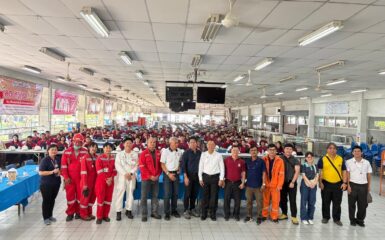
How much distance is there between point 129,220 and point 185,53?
445cm

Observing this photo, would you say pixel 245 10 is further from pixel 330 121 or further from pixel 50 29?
pixel 330 121

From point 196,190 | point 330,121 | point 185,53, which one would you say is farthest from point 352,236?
point 330,121

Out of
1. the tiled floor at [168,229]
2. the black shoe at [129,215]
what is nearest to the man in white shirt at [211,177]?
the tiled floor at [168,229]

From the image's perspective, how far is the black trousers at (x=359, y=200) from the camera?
5.07 meters

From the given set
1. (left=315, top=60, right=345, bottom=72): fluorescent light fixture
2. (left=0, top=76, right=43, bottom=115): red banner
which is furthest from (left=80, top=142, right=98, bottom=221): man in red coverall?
(left=0, top=76, right=43, bottom=115): red banner

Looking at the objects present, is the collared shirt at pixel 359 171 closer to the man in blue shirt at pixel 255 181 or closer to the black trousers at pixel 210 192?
the man in blue shirt at pixel 255 181

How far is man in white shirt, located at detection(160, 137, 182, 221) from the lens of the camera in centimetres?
515

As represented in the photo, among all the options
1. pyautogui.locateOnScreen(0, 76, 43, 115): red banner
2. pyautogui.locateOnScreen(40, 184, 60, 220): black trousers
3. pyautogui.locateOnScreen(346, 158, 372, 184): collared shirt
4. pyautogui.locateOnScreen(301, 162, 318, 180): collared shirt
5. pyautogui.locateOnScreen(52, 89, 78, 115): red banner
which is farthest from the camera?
pyautogui.locateOnScreen(52, 89, 78, 115): red banner

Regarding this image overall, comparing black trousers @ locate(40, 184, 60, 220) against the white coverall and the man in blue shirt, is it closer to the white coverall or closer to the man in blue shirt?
the white coverall

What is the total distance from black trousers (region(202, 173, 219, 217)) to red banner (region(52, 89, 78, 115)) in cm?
1216

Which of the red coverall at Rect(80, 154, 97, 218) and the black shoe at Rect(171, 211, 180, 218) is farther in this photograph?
the black shoe at Rect(171, 211, 180, 218)

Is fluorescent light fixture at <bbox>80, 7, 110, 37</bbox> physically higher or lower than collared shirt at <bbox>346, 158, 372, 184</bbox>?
higher

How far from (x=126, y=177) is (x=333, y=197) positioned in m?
4.40

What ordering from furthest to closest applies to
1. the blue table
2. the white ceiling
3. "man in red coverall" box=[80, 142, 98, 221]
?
1. "man in red coverall" box=[80, 142, 98, 221]
2. the blue table
3. the white ceiling
